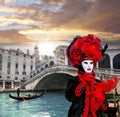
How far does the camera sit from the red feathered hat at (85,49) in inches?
43.4

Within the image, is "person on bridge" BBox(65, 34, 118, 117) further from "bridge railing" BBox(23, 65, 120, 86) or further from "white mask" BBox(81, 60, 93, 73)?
"bridge railing" BBox(23, 65, 120, 86)

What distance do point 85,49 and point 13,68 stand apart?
11888 millimetres

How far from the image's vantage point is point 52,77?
11406 millimetres

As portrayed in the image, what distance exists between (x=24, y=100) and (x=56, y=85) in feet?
16.9

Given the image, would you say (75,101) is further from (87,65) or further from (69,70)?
(69,70)

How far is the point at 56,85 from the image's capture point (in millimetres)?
13172

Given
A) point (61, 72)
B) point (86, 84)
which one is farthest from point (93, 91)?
point (61, 72)

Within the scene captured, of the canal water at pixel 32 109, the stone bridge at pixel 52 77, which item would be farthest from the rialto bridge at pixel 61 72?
the canal water at pixel 32 109

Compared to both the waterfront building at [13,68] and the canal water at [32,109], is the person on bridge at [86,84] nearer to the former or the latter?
the canal water at [32,109]

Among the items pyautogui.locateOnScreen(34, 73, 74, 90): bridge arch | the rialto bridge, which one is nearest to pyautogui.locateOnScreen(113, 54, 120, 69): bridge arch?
the rialto bridge

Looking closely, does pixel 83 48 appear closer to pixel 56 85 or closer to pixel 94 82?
pixel 94 82

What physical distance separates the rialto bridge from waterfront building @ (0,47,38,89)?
0.98m

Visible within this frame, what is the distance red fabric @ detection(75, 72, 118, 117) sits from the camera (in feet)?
3.51

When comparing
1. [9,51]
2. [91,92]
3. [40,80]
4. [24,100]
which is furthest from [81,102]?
[9,51]
